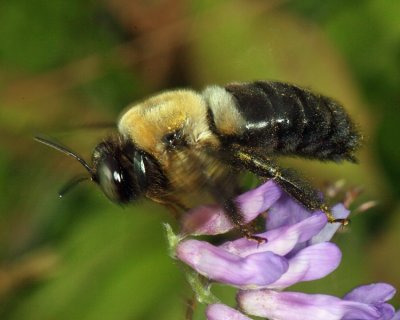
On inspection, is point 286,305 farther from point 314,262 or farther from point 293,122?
point 293,122

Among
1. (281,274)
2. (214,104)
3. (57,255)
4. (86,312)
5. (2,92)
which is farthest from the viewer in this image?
(2,92)

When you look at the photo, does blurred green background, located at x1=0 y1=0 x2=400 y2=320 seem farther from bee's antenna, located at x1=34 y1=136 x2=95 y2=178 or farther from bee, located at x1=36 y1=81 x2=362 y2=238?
bee, located at x1=36 y1=81 x2=362 y2=238

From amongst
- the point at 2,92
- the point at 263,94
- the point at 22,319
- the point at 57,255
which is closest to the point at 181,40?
the point at 2,92

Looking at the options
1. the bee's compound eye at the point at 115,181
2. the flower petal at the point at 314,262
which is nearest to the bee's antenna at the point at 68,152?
the bee's compound eye at the point at 115,181

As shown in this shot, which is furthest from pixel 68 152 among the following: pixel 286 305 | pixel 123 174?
pixel 286 305

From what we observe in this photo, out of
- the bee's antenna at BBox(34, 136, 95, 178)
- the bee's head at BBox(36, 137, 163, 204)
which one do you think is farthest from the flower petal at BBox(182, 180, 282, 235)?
the bee's antenna at BBox(34, 136, 95, 178)

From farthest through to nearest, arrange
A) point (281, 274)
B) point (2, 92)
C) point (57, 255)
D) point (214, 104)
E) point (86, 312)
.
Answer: point (2, 92)
point (57, 255)
point (86, 312)
point (214, 104)
point (281, 274)

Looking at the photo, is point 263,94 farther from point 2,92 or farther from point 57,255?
point 2,92
